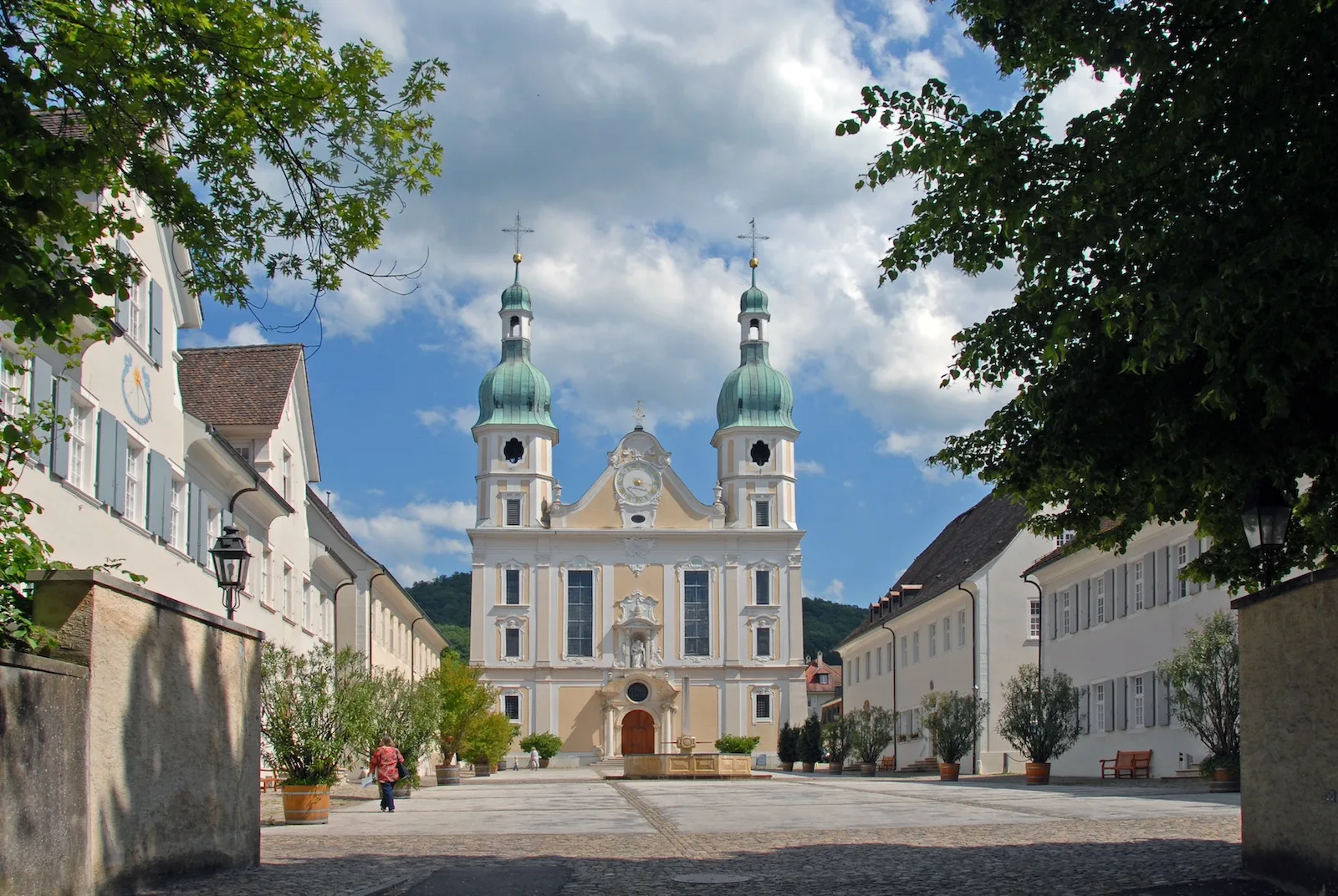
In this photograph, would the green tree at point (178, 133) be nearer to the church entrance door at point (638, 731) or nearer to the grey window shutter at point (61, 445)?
the grey window shutter at point (61, 445)

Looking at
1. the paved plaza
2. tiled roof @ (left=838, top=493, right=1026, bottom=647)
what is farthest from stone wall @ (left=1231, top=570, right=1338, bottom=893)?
tiled roof @ (left=838, top=493, right=1026, bottom=647)

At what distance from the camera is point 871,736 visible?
5259 centimetres

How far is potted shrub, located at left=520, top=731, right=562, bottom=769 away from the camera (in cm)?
7631

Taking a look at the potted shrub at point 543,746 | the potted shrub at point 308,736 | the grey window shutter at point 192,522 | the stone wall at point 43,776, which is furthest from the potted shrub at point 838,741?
the stone wall at point 43,776

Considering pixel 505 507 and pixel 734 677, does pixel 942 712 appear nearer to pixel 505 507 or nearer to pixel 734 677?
pixel 734 677

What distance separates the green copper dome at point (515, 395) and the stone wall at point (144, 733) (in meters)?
71.6

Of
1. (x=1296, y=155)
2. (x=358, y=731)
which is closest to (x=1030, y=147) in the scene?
(x=1296, y=155)

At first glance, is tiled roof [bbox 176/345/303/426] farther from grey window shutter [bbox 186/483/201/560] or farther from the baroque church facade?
the baroque church facade

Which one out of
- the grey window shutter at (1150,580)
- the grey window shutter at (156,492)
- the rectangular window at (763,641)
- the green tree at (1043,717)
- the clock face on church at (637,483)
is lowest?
the green tree at (1043,717)

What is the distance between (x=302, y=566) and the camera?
1460 inches

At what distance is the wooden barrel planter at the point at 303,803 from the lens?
818 inches

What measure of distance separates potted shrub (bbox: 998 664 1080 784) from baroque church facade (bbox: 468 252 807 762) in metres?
43.7

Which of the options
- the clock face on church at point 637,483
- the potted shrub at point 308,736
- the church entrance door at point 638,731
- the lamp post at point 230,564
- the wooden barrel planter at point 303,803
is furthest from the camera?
the clock face on church at point 637,483

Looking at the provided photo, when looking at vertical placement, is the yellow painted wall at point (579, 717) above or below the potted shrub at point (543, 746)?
above
